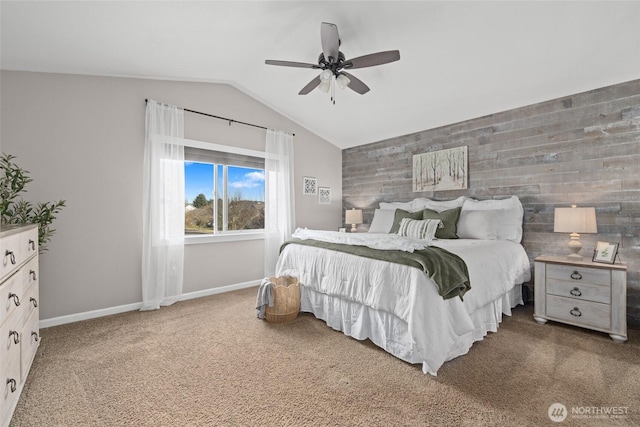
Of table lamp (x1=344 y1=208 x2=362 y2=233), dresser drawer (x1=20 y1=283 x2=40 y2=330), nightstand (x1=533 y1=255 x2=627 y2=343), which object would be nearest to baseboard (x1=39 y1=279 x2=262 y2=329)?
dresser drawer (x1=20 y1=283 x2=40 y2=330)

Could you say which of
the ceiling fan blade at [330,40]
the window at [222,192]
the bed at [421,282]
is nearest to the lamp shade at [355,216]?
the bed at [421,282]

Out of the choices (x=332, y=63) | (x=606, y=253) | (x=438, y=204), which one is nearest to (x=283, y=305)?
(x=332, y=63)

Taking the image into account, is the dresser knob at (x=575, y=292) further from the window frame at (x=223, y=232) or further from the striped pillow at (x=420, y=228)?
the window frame at (x=223, y=232)

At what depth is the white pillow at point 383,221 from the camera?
4039 mm

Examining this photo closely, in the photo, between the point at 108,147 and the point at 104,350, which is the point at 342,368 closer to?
the point at 104,350

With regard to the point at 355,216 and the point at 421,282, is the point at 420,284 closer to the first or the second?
the point at 421,282

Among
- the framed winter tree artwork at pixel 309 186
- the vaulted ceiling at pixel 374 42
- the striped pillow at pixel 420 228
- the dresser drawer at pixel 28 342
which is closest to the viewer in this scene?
the dresser drawer at pixel 28 342

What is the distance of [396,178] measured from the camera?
461 centimetres

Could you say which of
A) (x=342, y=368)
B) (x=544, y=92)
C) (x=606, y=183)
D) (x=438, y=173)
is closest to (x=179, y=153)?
(x=342, y=368)

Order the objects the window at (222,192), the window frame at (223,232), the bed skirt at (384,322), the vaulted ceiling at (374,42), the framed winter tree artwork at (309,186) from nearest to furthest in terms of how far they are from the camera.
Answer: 1. the bed skirt at (384,322)
2. the vaulted ceiling at (374,42)
3. the window frame at (223,232)
4. the window at (222,192)
5. the framed winter tree artwork at (309,186)

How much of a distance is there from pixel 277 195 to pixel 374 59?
2.51 meters

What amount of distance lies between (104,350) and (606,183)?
15.5 feet

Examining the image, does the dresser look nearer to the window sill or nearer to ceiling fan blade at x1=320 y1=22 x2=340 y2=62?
the window sill

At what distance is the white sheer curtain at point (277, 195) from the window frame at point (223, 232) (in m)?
0.16
